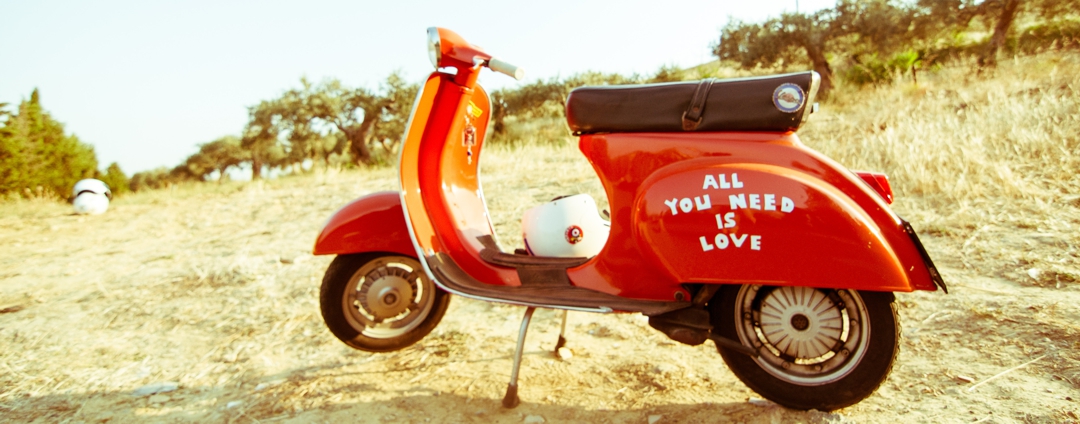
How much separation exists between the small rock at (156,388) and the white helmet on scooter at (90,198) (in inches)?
215

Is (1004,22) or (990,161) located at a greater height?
(1004,22)

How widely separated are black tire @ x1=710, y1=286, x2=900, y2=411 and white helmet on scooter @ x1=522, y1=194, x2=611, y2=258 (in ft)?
2.00

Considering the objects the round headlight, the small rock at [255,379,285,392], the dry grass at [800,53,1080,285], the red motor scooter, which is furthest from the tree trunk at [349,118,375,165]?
the red motor scooter

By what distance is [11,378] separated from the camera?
9.12ft

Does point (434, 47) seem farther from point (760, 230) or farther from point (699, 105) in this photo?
point (760, 230)

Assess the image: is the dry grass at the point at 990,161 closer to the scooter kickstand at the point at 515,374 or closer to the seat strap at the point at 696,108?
the seat strap at the point at 696,108

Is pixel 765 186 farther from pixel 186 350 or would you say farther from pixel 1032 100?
pixel 1032 100

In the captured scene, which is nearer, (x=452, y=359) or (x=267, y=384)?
(x=267, y=384)

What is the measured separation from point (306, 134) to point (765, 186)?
56.6 feet

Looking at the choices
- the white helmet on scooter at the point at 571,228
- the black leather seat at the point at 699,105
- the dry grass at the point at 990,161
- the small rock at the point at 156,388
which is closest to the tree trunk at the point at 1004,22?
the dry grass at the point at 990,161

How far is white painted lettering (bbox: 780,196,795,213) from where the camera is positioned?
5.89 feet

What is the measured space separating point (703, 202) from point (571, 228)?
2.43ft

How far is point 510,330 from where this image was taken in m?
3.13

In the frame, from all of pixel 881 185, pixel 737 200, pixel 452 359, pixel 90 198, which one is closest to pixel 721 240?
pixel 737 200
